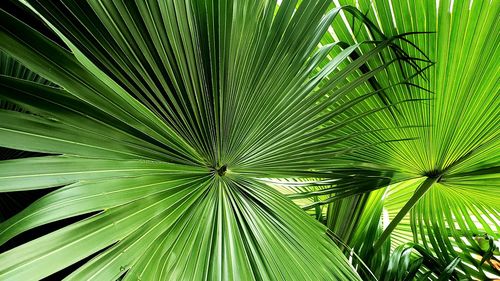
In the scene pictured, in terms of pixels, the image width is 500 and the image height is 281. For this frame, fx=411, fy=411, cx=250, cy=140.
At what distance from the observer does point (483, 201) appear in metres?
1.30

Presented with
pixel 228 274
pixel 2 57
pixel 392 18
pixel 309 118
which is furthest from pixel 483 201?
pixel 2 57

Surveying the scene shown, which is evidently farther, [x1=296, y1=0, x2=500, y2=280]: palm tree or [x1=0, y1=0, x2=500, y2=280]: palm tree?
[x1=296, y1=0, x2=500, y2=280]: palm tree

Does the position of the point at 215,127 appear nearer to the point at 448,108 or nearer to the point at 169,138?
the point at 169,138

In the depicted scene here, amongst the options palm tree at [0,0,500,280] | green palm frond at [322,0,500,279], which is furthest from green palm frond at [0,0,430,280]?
green palm frond at [322,0,500,279]

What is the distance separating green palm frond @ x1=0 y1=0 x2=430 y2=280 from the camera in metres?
0.44

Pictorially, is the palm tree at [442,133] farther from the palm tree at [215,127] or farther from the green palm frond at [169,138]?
the green palm frond at [169,138]

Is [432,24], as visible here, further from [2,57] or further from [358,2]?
[2,57]

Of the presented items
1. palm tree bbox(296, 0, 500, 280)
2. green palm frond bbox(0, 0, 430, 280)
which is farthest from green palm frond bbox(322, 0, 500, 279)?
green palm frond bbox(0, 0, 430, 280)

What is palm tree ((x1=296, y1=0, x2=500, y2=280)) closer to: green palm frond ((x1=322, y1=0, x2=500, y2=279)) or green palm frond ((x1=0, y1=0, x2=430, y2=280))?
green palm frond ((x1=322, y1=0, x2=500, y2=279))

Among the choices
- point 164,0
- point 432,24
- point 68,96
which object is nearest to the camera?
point 68,96

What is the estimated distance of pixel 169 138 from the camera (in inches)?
24.1

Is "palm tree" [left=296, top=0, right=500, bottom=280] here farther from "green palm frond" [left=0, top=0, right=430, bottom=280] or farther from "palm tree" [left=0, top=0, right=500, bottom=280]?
"green palm frond" [left=0, top=0, right=430, bottom=280]

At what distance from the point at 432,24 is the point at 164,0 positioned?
639mm

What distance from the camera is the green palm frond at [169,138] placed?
Answer: 1.45ft
